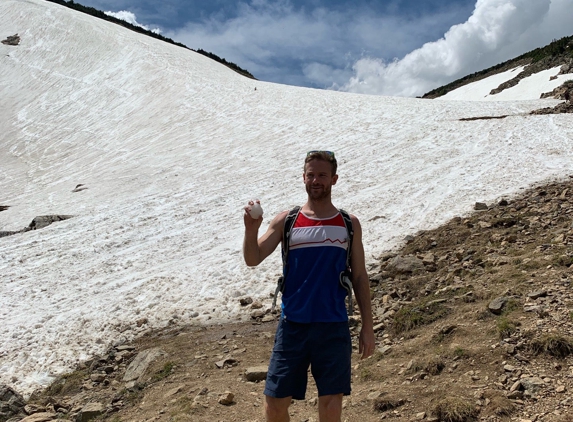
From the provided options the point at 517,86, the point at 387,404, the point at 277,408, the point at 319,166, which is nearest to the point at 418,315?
the point at 387,404

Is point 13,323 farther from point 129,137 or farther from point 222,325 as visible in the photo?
point 129,137

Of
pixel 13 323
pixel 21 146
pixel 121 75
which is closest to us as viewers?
pixel 13 323

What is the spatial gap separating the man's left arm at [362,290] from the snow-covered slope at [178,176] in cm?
544

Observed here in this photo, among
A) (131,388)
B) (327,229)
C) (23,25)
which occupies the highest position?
(23,25)

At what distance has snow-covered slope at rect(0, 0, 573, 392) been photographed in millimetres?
9383

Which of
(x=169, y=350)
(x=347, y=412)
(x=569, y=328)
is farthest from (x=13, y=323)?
(x=569, y=328)

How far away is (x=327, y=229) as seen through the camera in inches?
132

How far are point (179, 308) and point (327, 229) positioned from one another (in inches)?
252

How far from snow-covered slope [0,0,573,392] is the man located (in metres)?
5.42

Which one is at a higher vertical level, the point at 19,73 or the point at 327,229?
the point at 19,73

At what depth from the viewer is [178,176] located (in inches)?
→ 781

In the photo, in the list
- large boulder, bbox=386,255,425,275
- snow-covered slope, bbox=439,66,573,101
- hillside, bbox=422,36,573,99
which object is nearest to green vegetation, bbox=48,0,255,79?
snow-covered slope, bbox=439,66,573,101

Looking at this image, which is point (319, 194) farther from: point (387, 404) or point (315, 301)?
point (387, 404)

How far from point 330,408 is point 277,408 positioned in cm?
38
